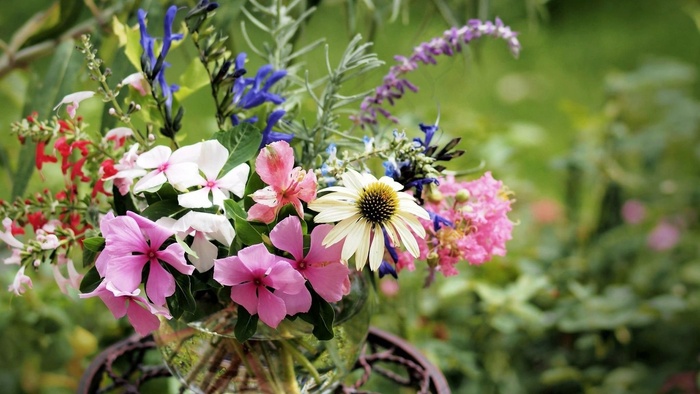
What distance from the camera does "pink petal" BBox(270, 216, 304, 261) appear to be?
0.65 m

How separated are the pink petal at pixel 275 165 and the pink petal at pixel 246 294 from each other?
0.09m

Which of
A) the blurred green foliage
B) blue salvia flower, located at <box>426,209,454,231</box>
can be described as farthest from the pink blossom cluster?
the blurred green foliage

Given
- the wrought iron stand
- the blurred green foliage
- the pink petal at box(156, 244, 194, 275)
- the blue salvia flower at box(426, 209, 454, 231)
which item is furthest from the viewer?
the blurred green foliage

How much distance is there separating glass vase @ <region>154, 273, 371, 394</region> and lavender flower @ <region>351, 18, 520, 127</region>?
0.18 m

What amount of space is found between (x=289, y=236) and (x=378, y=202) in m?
0.08

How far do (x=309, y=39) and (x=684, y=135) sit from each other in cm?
160

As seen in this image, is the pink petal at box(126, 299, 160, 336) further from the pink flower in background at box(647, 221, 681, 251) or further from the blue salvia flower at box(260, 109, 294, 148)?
the pink flower in background at box(647, 221, 681, 251)

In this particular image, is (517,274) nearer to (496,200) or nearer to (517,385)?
(517,385)

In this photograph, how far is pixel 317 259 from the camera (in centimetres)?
66

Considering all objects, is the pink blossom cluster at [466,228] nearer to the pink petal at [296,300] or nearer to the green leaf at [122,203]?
the pink petal at [296,300]

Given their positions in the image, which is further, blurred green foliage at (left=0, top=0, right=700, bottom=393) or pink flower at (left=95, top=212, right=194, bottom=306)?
blurred green foliage at (left=0, top=0, right=700, bottom=393)

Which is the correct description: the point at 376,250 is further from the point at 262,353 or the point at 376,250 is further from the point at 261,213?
the point at 262,353

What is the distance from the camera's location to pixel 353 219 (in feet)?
2.09

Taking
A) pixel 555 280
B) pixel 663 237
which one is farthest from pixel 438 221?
pixel 663 237
